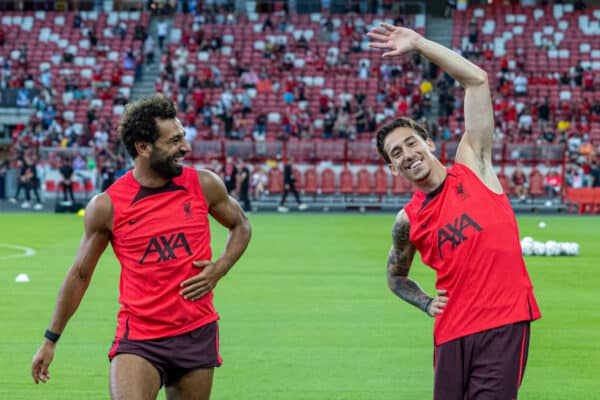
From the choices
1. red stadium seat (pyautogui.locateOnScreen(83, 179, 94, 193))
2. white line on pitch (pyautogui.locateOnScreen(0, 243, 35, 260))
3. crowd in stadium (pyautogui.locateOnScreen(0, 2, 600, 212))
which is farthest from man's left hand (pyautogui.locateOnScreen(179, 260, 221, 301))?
red stadium seat (pyautogui.locateOnScreen(83, 179, 94, 193))

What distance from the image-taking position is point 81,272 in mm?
5730

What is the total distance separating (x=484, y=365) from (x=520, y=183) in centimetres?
3299

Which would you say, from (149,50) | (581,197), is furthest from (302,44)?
(581,197)

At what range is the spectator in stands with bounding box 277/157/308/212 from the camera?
3594 cm

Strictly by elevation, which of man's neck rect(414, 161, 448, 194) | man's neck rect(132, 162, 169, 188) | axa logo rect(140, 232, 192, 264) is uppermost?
man's neck rect(414, 161, 448, 194)

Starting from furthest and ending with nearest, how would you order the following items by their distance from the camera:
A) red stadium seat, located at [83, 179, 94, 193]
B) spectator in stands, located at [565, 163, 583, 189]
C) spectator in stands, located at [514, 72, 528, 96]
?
1. spectator in stands, located at [514, 72, 528, 96]
2. red stadium seat, located at [83, 179, 94, 193]
3. spectator in stands, located at [565, 163, 583, 189]

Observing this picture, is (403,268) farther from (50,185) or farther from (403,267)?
(50,185)

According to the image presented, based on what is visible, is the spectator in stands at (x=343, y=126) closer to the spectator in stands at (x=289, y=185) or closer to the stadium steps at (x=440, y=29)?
the spectator in stands at (x=289, y=185)

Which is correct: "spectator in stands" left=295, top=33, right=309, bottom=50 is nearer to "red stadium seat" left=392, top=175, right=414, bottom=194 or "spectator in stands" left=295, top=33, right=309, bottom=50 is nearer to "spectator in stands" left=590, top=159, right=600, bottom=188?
"red stadium seat" left=392, top=175, right=414, bottom=194

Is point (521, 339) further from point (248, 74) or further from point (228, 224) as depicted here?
point (248, 74)

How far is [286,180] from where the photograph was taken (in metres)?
36.0

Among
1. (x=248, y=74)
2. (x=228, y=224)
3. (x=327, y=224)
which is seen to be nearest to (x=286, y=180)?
(x=327, y=224)

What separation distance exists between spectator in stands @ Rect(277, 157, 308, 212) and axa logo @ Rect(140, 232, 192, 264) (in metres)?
30.3

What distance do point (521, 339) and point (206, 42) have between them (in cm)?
4586
